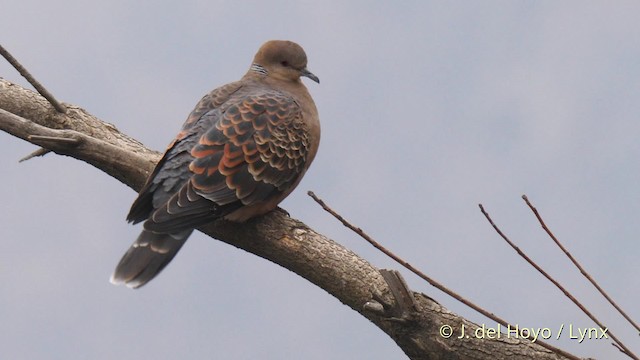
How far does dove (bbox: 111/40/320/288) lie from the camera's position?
13.5ft

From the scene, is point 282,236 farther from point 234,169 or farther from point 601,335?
point 601,335

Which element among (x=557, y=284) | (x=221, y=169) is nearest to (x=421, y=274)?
(x=557, y=284)

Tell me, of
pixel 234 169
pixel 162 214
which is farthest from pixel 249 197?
pixel 162 214

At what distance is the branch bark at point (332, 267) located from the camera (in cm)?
412

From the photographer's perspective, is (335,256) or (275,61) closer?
(335,256)

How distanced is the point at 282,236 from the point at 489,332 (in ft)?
3.47

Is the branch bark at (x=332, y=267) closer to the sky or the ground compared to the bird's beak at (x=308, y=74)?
closer to the ground

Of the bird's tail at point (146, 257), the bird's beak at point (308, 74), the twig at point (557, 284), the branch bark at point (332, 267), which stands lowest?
the bird's tail at point (146, 257)

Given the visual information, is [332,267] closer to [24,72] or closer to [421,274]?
[421,274]

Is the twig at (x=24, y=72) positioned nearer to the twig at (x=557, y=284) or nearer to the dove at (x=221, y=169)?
the dove at (x=221, y=169)

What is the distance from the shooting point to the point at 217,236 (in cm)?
462

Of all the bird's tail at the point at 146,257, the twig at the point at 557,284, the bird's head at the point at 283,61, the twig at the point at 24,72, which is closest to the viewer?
the twig at the point at 557,284

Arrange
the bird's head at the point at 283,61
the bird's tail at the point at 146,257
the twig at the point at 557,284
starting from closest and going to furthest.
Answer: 1. the twig at the point at 557,284
2. the bird's tail at the point at 146,257
3. the bird's head at the point at 283,61

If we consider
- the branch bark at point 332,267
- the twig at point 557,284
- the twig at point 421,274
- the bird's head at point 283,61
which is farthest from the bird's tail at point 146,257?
the twig at point 557,284
